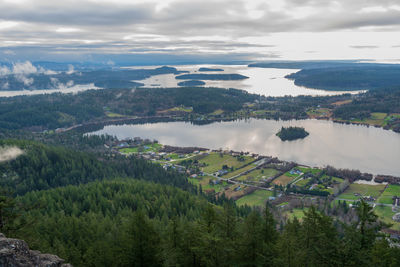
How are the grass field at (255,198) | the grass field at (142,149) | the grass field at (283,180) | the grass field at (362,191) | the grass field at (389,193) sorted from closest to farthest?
the grass field at (389,193) → the grass field at (255,198) → the grass field at (362,191) → the grass field at (283,180) → the grass field at (142,149)

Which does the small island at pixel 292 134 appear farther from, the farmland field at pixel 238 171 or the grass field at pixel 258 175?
the grass field at pixel 258 175

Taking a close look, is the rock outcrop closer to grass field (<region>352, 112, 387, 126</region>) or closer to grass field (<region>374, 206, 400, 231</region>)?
grass field (<region>374, 206, 400, 231</region>)

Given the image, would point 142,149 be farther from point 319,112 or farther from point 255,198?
point 319,112

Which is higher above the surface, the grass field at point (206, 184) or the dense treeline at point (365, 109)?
the dense treeline at point (365, 109)

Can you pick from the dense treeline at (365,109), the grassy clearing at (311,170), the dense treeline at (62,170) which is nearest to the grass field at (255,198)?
the dense treeline at (62,170)

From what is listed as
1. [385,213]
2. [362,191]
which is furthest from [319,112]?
[385,213]

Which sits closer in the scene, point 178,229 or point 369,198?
point 178,229
